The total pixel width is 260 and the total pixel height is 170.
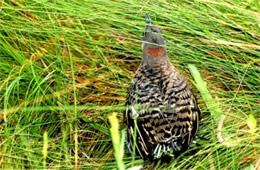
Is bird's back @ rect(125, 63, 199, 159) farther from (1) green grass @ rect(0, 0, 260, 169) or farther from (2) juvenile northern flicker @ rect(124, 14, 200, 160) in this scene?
(1) green grass @ rect(0, 0, 260, 169)

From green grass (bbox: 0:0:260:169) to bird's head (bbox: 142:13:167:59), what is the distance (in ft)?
0.20

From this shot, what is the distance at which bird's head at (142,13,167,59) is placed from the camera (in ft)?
11.3

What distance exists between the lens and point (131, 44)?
3.85m

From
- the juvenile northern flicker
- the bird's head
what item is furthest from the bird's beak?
the juvenile northern flicker

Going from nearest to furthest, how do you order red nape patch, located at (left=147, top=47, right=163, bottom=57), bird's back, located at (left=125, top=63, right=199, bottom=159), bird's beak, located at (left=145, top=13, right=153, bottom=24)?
bird's back, located at (left=125, top=63, right=199, bottom=159) < red nape patch, located at (left=147, top=47, right=163, bottom=57) < bird's beak, located at (left=145, top=13, right=153, bottom=24)

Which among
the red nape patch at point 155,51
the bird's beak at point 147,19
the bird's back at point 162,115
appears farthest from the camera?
the bird's beak at point 147,19

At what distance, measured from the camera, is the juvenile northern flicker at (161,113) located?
3.12 m

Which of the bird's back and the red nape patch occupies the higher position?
the red nape patch

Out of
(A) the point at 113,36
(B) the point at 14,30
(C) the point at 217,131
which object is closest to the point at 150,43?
(A) the point at 113,36

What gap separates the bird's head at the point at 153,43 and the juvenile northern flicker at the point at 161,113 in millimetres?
79

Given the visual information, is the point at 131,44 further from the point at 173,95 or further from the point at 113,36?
the point at 173,95

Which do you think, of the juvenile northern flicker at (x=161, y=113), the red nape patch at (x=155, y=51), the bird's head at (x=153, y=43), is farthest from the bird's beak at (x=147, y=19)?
the juvenile northern flicker at (x=161, y=113)

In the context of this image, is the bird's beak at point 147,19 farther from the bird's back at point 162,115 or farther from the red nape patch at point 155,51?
the bird's back at point 162,115

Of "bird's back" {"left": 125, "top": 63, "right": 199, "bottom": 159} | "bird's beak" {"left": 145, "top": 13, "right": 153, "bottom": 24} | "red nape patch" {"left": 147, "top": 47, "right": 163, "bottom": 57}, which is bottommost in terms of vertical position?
"bird's back" {"left": 125, "top": 63, "right": 199, "bottom": 159}
